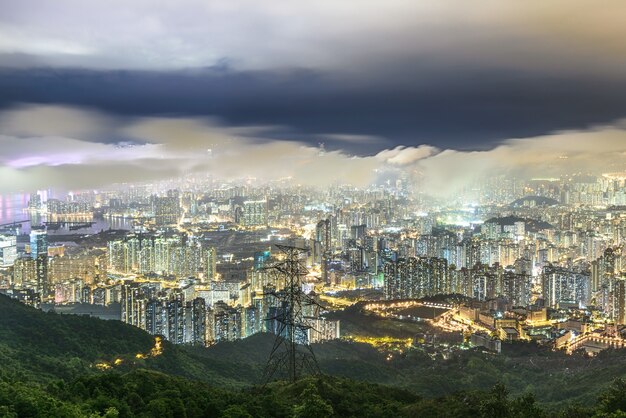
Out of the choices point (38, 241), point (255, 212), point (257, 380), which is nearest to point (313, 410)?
point (257, 380)

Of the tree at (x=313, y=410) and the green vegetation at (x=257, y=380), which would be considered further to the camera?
the green vegetation at (x=257, y=380)

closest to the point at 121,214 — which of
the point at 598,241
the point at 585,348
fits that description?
the point at 585,348

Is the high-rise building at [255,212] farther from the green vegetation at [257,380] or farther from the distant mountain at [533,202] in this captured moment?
the distant mountain at [533,202]

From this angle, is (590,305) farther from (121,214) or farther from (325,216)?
(121,214)

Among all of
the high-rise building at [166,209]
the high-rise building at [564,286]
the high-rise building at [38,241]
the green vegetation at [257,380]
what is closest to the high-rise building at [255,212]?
the high-rise building at [166,209]

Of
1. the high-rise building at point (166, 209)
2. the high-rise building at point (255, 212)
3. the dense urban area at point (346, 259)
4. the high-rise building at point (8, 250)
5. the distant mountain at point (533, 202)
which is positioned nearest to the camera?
the dense urban area at point (346, 259)

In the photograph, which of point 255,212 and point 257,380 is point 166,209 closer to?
point 255,212

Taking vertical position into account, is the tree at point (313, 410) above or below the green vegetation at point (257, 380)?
above
